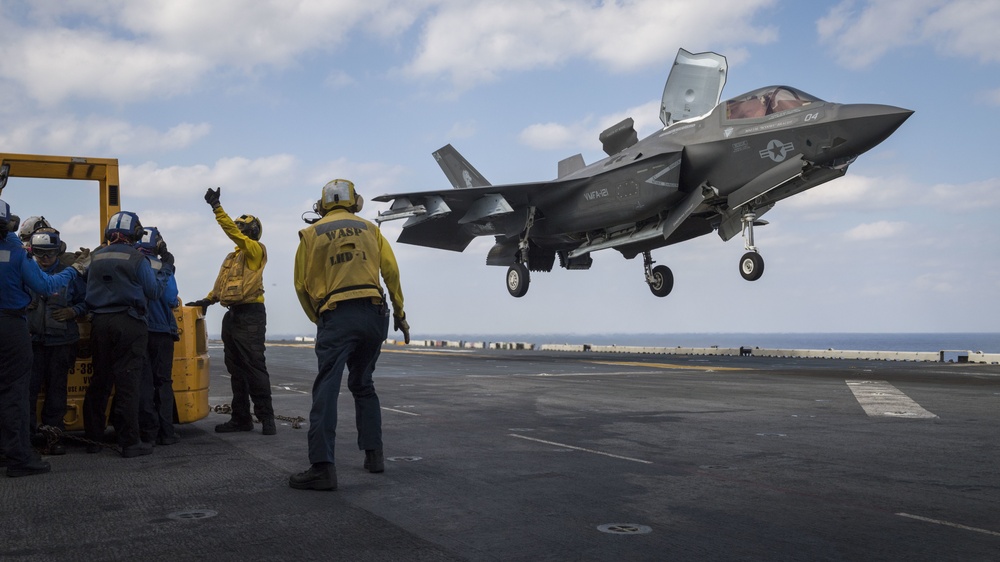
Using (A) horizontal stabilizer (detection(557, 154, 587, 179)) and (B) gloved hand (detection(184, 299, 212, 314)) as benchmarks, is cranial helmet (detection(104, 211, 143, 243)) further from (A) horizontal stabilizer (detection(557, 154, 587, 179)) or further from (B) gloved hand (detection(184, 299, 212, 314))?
(A) horizontal stabilizer (detection(557, 154, 587, 179))

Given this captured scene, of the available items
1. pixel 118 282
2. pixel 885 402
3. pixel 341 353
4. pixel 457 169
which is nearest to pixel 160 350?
pixel 118 282

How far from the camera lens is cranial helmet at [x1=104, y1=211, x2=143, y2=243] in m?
7.16

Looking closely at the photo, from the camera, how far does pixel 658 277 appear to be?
2628 cm

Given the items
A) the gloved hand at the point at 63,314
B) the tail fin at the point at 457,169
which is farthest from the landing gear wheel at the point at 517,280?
the gloved hand at the point at 63,314

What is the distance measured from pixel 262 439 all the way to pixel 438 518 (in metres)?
4.00

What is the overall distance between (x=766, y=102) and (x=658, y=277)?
28.1ft

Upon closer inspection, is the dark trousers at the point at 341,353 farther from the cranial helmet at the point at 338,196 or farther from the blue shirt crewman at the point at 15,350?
the blue shirt crewman at the point at 15,350

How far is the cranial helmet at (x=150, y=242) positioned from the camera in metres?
7.74

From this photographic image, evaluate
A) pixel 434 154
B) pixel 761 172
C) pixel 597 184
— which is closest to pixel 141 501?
pixel 761 172

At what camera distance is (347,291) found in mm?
5668

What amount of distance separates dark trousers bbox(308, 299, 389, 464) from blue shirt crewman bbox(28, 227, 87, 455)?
9.01 ft

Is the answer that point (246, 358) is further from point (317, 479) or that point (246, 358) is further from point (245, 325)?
point (317, 479)

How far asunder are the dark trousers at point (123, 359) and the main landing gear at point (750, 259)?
52.6ft

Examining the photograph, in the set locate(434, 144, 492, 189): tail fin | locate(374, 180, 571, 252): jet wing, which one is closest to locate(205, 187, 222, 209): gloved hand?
locate(374, 180, 571, 252): jet wing
